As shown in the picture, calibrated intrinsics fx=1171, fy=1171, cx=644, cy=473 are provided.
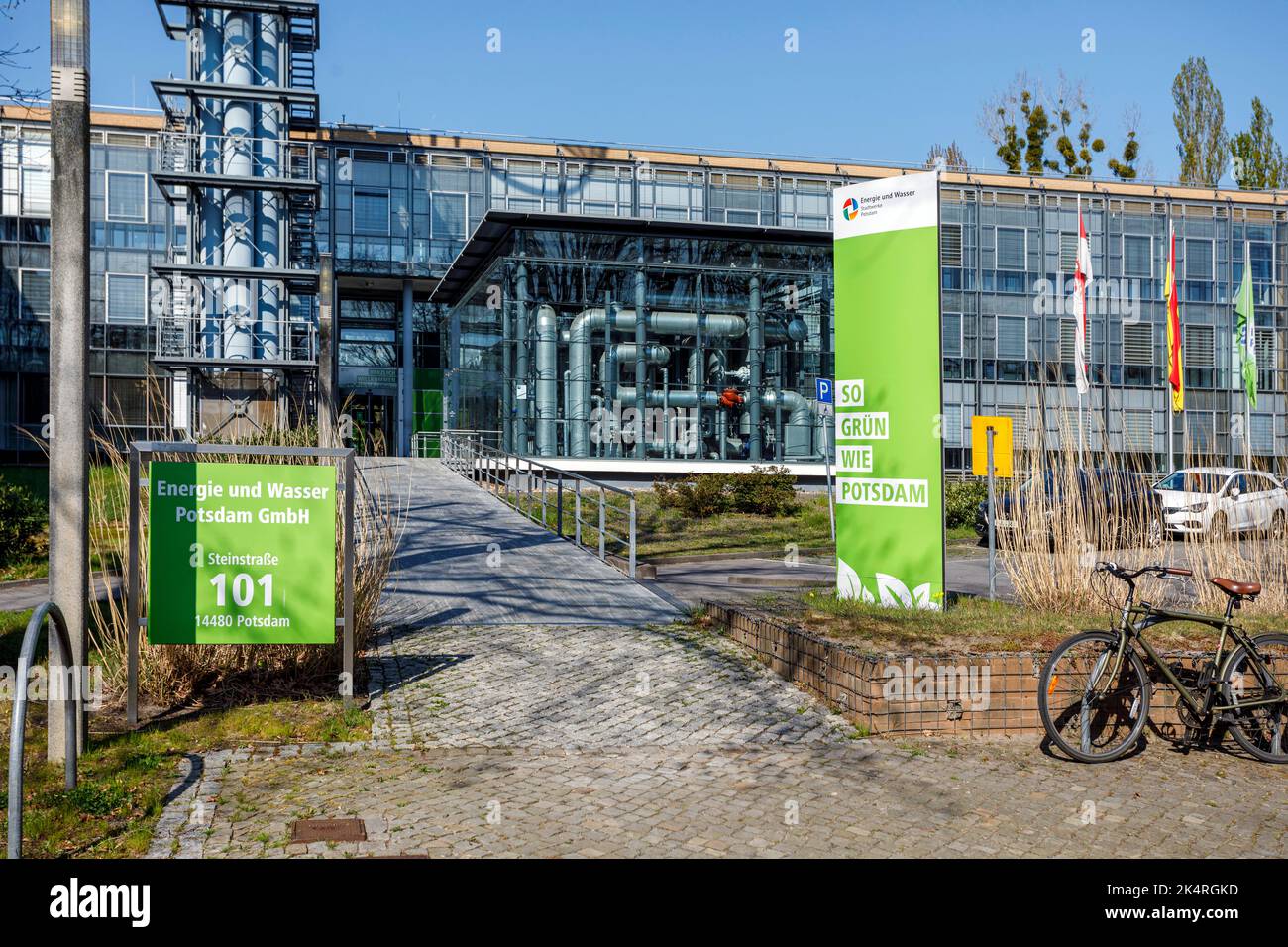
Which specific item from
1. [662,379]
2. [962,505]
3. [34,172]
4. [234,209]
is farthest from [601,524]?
[34,172]

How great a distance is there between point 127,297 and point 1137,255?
35724mm

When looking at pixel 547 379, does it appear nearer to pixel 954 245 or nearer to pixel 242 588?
pixel 954 245

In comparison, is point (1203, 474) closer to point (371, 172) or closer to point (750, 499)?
point (750, 499)

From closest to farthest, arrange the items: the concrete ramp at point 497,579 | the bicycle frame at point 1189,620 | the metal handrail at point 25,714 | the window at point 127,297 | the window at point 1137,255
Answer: the metal handrail at point 25,714
the bicycle frame at point 1189,620
the concrete ramp at point 497,579
the window at point 127,297
the window at point 1137,255

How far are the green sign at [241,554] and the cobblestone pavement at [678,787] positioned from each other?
0.82 meters

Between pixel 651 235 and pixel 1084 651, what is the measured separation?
26328mm

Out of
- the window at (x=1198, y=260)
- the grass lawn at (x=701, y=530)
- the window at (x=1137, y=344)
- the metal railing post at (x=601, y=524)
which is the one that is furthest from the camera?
the window at (x=1198, y=260)

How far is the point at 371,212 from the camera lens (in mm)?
38531

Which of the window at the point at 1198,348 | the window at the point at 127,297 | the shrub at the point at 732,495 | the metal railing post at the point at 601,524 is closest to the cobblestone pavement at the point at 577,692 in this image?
the metal railing post at the point at 601,524

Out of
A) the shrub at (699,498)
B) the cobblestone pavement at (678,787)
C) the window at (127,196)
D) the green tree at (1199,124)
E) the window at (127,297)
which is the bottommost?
the cobblestone pavement at (678,787)

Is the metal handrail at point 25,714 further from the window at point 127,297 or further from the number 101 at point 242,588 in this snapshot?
the window at point 127,297

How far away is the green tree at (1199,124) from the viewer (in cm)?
5500

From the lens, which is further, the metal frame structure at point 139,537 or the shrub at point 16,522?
the shrub at point 16,522

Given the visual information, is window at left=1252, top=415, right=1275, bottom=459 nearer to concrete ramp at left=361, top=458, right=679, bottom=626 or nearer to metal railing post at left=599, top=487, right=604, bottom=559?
concrete ramp at left=361, top=458, right=679, bottom=626
